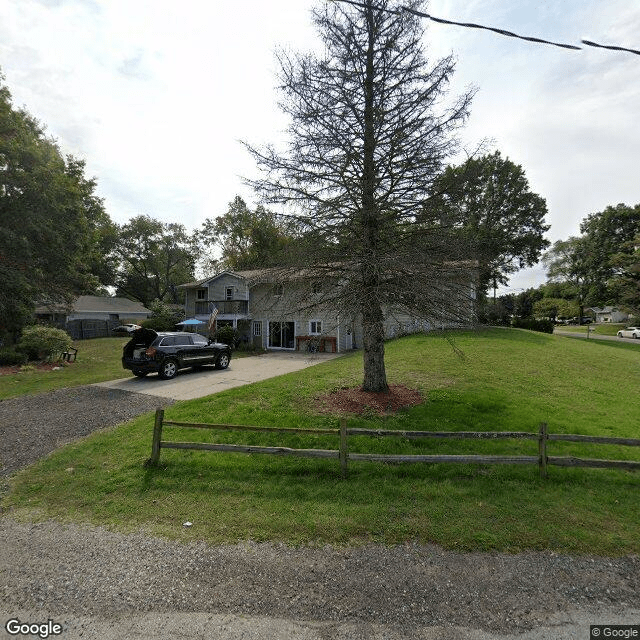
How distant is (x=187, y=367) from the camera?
13766 millimetres

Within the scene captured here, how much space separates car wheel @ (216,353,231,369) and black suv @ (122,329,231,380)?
0.77 metres

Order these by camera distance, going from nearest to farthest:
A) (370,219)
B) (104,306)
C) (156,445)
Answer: (156,445) → (370,219) → (104,306)

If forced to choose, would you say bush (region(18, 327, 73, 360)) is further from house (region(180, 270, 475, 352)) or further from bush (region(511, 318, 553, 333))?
bush (region(511, 318, 553, 333))

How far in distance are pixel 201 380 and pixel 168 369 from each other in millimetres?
1530

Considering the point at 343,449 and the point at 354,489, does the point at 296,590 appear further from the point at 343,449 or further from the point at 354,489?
the point at 343,449

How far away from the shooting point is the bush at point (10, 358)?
14.9 metres

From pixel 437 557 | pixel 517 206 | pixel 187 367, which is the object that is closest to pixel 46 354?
pixel 187 367

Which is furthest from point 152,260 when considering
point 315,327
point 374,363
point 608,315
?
point 608,315

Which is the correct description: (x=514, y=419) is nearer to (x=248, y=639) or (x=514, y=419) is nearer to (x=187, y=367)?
(x=248, y=639)

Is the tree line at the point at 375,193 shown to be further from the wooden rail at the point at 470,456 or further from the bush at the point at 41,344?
the bush at the point at 41,344

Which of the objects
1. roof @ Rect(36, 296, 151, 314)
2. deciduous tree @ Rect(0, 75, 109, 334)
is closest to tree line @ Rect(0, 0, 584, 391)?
deciduous tree @ Rect(0, 75, 109, 334)

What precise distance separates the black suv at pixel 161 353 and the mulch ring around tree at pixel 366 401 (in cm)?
709

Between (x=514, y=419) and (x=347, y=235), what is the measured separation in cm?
583

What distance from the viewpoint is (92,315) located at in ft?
124
